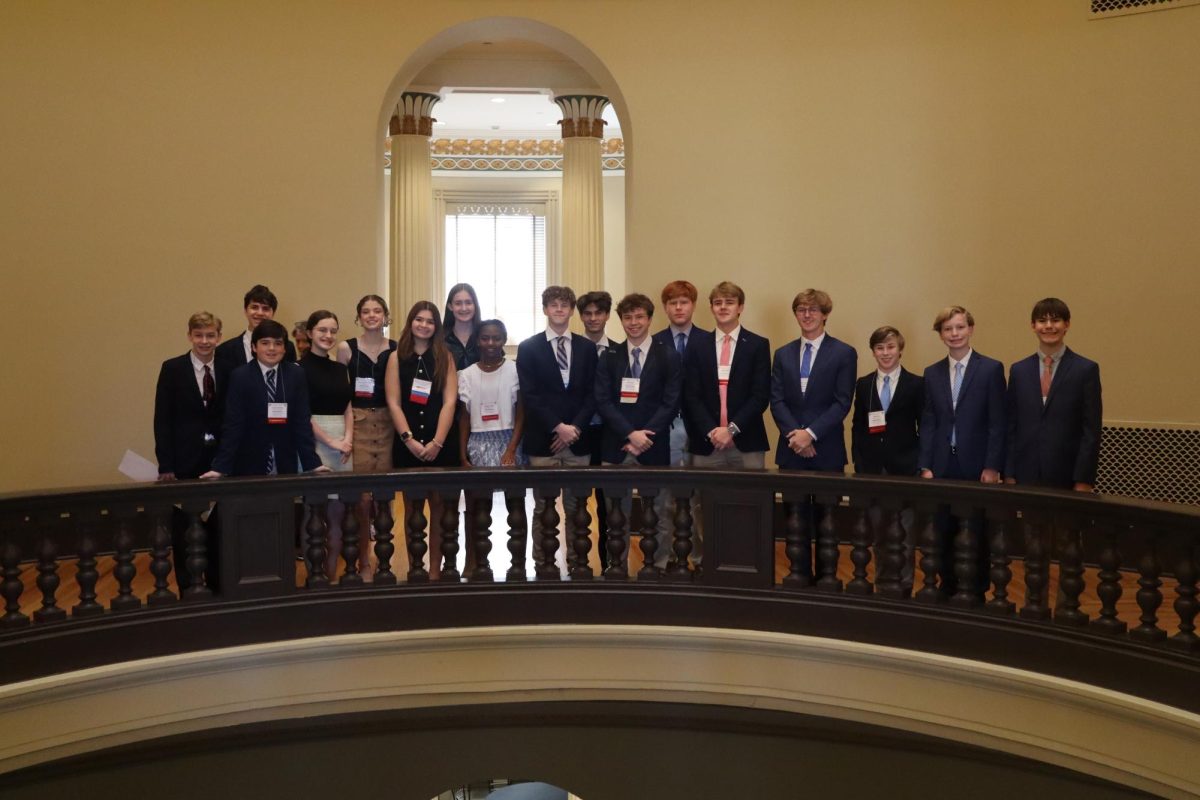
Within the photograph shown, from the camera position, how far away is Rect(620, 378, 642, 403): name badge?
198 inches

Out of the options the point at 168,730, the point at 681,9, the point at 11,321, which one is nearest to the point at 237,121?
the point at 11,321

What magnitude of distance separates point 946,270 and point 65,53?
582 cm

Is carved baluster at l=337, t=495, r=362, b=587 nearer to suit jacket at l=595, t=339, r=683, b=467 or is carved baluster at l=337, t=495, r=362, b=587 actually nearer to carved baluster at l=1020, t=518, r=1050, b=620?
suit jacket at l=595, t=339, r=683, b=467

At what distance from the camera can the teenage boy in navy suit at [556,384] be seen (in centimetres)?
511

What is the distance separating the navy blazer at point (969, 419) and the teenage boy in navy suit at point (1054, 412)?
75mm

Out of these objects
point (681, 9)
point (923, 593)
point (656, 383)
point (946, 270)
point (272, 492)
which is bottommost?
point (923, 593)

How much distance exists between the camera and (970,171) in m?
6.51

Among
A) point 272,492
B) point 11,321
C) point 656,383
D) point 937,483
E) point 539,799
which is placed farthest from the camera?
point 539,799

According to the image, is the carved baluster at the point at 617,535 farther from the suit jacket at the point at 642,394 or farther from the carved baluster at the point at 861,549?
the carved baluster at the point at 861,549

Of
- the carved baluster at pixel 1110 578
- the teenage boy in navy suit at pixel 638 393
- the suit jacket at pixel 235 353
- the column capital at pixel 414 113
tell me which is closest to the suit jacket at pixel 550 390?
the teenage boy in navy suit at pixel 638 393

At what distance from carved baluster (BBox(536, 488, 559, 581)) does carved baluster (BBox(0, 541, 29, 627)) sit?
7.24 ft

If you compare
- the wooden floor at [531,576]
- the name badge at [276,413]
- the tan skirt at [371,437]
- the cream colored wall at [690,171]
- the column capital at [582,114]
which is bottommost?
the wooden floor at [531,576]

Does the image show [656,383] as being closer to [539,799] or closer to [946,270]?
[946,270]

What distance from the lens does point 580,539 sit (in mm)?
4836
